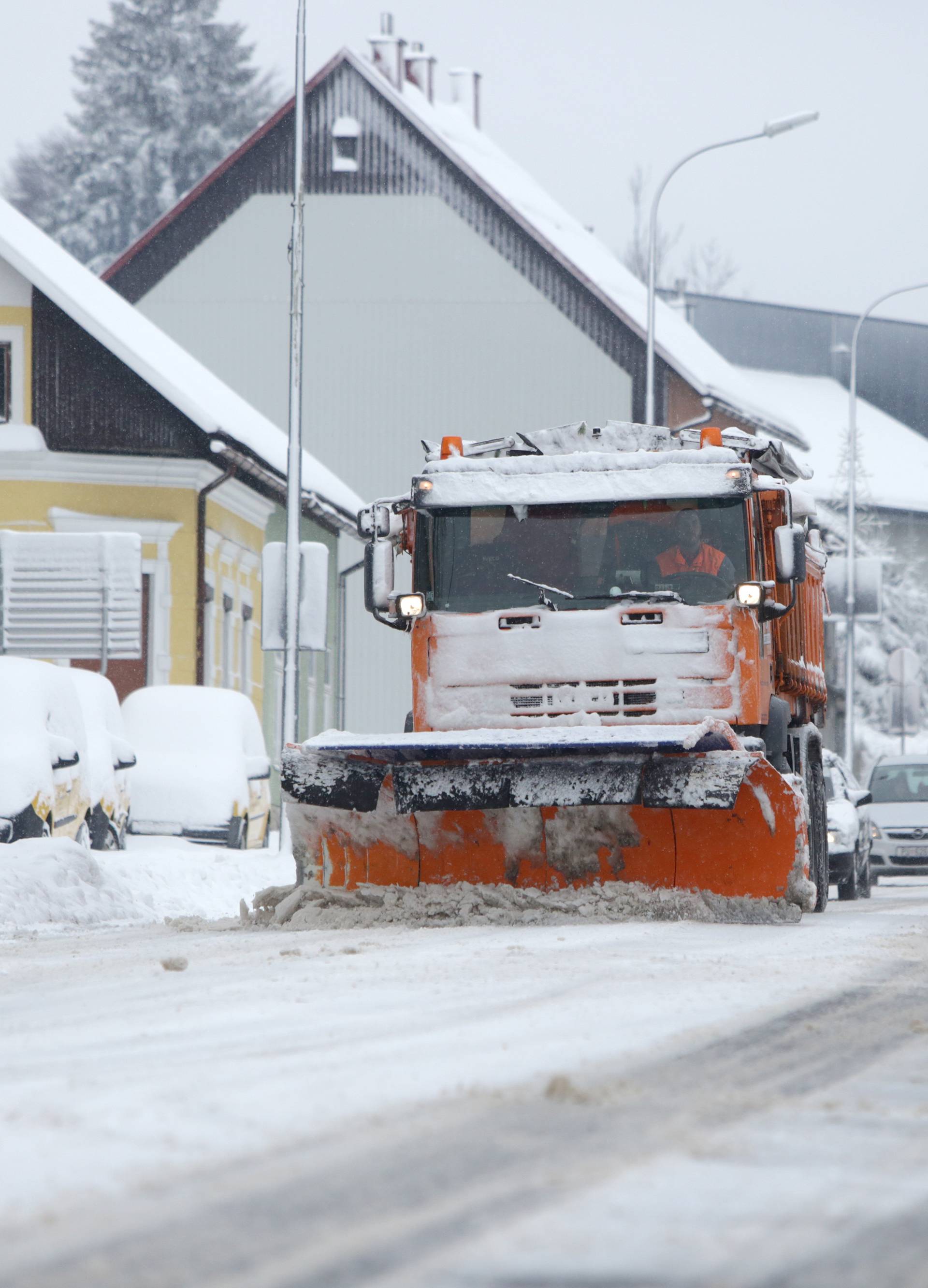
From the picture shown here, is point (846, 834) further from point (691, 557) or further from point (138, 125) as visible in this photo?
point (138, 125)

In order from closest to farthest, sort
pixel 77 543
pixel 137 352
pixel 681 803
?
1. pixel 681 803
2. pixel 77 543
3. pixel 137 352

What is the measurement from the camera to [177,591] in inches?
1157

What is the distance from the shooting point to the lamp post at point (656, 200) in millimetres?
31719

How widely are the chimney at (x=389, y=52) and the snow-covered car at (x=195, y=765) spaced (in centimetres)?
2878

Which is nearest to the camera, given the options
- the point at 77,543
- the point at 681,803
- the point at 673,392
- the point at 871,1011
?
the point at 871,1011

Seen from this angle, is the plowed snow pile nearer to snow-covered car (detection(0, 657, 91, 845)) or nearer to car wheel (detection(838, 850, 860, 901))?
snow-covered car (detection(0, 657, 91, 845))

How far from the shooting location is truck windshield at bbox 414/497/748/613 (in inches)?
501

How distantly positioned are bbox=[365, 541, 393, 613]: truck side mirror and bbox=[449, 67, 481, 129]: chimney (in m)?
42.0

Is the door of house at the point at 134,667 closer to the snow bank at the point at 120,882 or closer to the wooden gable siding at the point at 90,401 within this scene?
the wooden gable siding at the point at 90,401

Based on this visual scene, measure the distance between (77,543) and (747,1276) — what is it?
22943mm

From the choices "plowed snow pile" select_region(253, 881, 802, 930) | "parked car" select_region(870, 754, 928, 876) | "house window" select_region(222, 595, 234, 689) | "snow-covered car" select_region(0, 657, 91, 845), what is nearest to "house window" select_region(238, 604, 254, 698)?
"house window" select_region(222, 595, 234, 689)

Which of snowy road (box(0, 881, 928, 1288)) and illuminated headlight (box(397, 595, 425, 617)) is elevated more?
illuminated headlight (box(397, 595, 425, 617))

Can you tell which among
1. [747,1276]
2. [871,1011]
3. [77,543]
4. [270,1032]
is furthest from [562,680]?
[77,543]

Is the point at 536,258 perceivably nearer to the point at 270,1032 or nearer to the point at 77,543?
the point at 77,543
